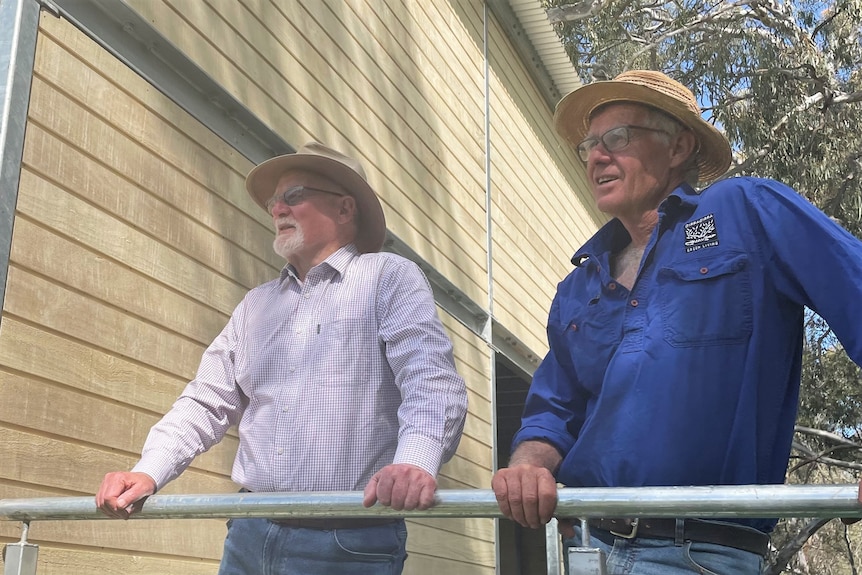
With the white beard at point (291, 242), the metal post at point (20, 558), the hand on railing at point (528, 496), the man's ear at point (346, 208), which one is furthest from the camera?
the man's ear at point (346, 208)

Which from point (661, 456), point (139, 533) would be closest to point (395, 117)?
point (139, 533)

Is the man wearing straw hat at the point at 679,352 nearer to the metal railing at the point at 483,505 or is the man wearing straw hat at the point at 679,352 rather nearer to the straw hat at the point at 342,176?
the metal railing at the point at 483,505

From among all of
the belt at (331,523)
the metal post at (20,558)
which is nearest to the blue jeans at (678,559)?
the belt at (331,523)

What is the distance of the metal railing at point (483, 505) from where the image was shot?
4.77ft

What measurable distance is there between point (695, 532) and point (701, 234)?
2.01 feet

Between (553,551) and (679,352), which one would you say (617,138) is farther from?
(553,551)

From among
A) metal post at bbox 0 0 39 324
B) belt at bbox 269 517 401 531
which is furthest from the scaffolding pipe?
metal post at bbox 0 0 39 324

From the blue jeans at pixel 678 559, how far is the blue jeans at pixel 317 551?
0.59m

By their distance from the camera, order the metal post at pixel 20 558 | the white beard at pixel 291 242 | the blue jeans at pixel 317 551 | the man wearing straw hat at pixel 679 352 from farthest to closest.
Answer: the white beard at pixel 291 242
the blue jeans at pixel 317 551
the metal post at pixel 20 558
the man wearing straw hat at pixel 679 352

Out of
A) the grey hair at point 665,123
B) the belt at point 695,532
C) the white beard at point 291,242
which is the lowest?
the belt at point 695,532

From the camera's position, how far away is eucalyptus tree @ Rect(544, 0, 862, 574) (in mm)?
13711

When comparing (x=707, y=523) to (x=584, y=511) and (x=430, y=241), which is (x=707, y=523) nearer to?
(x=584, y=511)

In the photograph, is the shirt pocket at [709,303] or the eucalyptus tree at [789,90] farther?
the eucalyptus tree at [789,90]

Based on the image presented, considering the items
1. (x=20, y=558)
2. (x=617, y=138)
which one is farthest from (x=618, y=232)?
(x=20, y=558)
